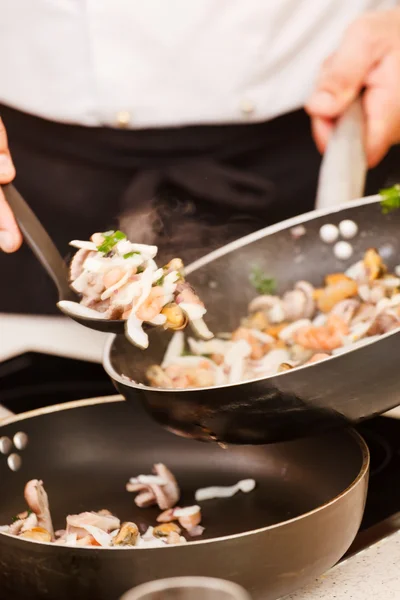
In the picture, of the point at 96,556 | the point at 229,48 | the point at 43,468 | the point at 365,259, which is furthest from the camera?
the point at 229,48

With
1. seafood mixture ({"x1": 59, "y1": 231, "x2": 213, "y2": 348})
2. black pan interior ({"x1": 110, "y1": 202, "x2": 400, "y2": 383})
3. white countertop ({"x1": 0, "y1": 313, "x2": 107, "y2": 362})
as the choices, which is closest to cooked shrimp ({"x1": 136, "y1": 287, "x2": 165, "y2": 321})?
seafood mixture ({"x1": 59, "y1": 231, "x2": 213, "y2": 348})

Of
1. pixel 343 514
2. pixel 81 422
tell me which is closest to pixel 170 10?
pixel 81 422

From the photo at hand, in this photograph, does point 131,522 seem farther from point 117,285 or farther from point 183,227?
point 183,227

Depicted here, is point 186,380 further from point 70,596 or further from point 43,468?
point 70,596

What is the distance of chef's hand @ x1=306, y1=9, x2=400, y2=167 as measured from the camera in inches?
37.8

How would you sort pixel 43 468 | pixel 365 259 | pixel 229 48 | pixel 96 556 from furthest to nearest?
pixel 229 48
pixel 365 259
pixel 43 468
pixel 96 556

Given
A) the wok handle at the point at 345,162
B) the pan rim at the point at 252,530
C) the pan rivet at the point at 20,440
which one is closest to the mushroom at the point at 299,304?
the wok handle at the point at 345,162

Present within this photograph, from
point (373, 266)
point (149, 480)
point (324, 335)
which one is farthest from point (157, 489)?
point (373, 266)

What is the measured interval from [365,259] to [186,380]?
0.28 meters

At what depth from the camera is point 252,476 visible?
0.81 m

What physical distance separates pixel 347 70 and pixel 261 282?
0.27 m

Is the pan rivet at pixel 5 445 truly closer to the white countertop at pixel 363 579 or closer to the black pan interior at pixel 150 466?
the black pan interior at pixel 150 466

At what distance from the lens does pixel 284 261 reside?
0.97 metres

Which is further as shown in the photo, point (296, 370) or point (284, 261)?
point (284, 261)
